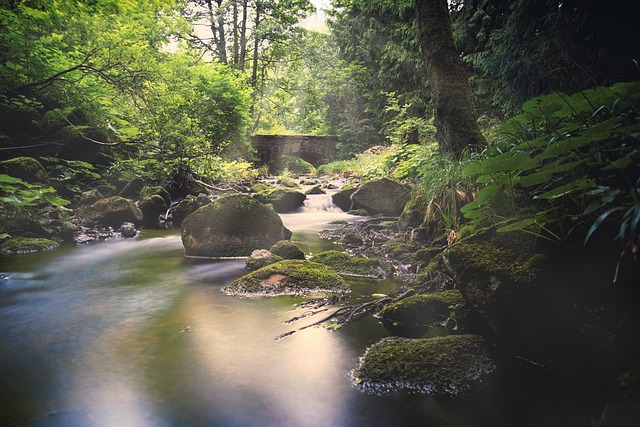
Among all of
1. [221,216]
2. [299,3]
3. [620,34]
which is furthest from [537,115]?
[299,3]

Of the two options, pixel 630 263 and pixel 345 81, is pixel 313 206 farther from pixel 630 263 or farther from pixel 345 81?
pixel 345 81

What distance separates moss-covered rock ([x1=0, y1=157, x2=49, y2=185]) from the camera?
8.27 m

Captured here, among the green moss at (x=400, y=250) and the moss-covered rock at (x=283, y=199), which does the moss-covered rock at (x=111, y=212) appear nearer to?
the moss-covered rock at (x=283, y=199)

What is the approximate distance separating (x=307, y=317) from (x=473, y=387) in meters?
1.66

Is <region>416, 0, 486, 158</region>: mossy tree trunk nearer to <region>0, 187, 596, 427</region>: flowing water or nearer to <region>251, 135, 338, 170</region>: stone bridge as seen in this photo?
<region>0, 187, 596, 427</region>: flowing water

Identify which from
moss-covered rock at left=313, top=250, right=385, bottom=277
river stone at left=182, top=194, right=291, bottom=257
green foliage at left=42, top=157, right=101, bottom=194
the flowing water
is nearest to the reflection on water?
the flowing water

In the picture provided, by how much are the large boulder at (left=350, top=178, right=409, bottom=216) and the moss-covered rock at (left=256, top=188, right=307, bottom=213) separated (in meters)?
2.51

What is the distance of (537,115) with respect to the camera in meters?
3.26

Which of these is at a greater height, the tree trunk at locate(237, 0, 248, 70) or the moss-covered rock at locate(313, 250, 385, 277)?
the tree trunk at locate(237, 0, 248, 70)

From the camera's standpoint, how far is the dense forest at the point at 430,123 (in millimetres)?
2217

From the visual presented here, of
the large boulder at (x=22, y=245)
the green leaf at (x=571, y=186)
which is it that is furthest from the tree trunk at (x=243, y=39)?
the green leaf at (x=571, y=186)

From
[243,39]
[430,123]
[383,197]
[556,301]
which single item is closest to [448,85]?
[556,301]

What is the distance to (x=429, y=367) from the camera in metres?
2.41

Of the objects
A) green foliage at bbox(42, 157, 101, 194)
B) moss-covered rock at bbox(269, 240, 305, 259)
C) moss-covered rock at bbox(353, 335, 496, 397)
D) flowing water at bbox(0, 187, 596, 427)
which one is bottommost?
flowing water at bbox(0, 187, 596, 427)
